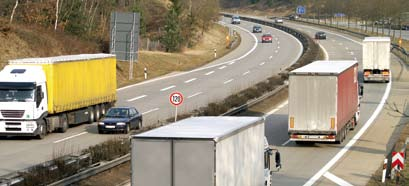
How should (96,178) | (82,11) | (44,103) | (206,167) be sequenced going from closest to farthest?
(206,167) → (96,178) → (44,103) → (82,11)

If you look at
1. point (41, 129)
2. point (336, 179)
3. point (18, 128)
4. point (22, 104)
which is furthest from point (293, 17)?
point (336, 179)

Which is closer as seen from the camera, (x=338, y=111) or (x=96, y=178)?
(x=96, y=178)

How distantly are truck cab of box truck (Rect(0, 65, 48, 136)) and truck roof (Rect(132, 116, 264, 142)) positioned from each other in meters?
18.1

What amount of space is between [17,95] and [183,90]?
22900 mm

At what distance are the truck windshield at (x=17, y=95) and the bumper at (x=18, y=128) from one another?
900 millimetres

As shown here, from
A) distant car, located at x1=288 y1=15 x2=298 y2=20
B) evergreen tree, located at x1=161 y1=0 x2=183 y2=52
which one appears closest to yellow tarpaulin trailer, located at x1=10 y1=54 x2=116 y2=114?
evergreen tree, located at x1=161 y1=0 x2=183 y2=52

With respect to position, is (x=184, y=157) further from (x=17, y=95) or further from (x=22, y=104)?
(x=17, y=95)

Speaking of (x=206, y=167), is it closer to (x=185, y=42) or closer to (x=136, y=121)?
(x=136, y=121)

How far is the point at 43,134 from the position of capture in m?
36.4

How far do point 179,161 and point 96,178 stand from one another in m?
11.0

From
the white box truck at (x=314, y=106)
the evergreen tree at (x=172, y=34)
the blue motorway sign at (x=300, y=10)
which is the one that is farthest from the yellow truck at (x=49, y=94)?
the blue motorway sign at (x=300, y=10)

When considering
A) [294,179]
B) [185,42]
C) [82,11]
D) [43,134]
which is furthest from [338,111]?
[185,42]

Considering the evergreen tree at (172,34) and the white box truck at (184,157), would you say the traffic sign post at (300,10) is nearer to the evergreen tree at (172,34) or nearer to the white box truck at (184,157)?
the evergreen tree at (172,34)

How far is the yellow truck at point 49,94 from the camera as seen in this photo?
3553cm
